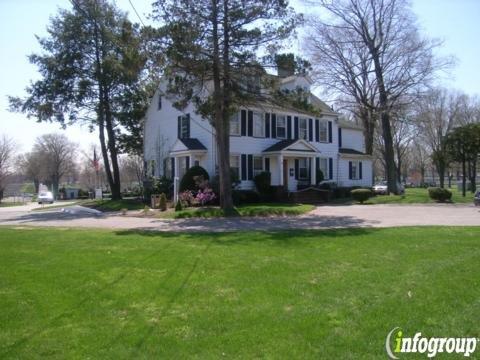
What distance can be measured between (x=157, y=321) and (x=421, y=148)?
73250 mm

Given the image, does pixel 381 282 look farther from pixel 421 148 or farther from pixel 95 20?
pixel 421 148

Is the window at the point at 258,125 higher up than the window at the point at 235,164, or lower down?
higher up

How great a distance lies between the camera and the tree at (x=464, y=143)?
32.3 metres

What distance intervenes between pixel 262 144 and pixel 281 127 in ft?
7.85

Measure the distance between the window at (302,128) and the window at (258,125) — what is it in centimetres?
366

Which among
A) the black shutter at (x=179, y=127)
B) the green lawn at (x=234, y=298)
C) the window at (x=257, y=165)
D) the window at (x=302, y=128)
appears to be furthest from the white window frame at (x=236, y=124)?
the green lawn at (x=234, y=298)

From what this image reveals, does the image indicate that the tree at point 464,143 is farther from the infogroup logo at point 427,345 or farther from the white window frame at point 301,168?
the infogroup logo at point 427,345

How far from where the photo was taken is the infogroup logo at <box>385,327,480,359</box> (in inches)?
177

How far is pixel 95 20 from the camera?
110 feet

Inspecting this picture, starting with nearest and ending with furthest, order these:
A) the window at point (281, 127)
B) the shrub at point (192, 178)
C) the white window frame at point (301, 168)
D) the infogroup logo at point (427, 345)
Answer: the infogroup logo at point (427, 345) < the shrub at point (192, 178) < the window at point (281, 127) < the white window frame at point (301, 168)

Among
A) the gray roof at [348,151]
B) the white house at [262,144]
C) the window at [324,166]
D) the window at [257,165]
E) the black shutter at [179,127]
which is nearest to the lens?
the white house at [262,144]

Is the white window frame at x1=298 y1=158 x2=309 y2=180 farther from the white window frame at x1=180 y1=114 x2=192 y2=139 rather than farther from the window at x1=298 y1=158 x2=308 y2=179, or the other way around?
the white window frame at x1=180 y1=114 x2=192 y2=139

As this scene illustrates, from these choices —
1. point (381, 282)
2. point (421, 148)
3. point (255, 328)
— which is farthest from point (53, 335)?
point (421, 148)

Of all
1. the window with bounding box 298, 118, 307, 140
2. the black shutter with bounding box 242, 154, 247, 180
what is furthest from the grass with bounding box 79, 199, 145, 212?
the window with bounding box 298, 118, 307, 140
